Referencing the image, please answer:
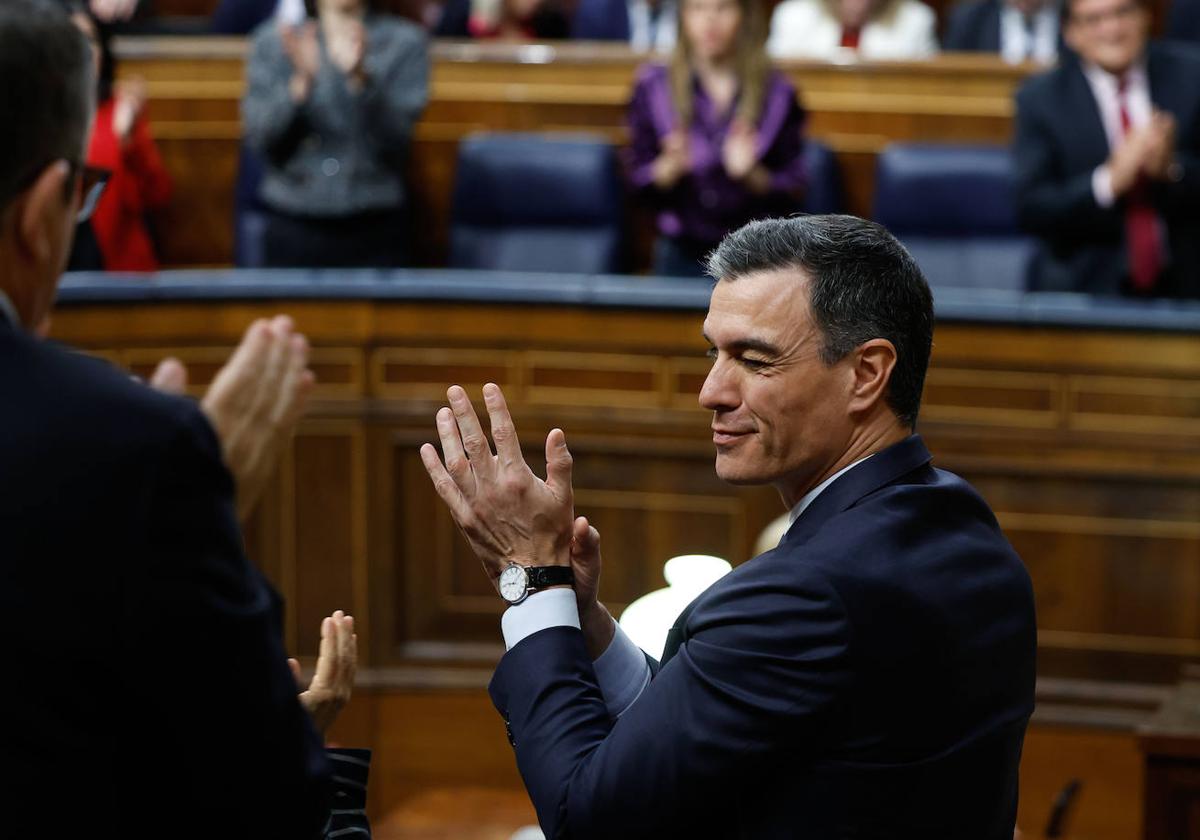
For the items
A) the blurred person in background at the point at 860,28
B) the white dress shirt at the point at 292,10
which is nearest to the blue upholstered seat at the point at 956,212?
the blurred person in background at the point at 860,28

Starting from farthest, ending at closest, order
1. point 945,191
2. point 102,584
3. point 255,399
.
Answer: point 945,191
point 255,399
point 102,584

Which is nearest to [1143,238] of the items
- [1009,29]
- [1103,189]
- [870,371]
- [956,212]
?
[1103,189]

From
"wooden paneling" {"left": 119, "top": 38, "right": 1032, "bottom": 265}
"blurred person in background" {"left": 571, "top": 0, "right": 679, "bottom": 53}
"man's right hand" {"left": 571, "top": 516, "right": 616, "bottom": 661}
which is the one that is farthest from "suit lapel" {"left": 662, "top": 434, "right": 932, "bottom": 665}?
"blurred person in background" {"left": 571, "top": 0, "right": 679, "bottom": 53}

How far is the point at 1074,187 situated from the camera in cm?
427

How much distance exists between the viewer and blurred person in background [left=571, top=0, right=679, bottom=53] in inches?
259

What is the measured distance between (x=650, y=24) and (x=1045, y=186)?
2835 millimetres

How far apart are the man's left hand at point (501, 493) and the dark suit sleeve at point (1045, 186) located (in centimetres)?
285

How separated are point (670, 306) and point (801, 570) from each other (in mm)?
2657

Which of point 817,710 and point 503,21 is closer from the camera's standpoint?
point 817,710

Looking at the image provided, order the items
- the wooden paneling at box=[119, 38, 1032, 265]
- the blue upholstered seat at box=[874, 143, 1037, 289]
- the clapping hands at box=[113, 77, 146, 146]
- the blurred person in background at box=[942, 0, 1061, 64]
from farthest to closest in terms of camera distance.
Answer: the blurred person in background at box=[942, 0, 1061, 64], the wooden paneling at box=[119, 38, 1032, 265], the blue upholstered seat at box=[874, 143, 1037, 289], the clapping hands at box=[113, 77, 146, 146]

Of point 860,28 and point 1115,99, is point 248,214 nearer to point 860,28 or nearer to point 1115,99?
point 860,28

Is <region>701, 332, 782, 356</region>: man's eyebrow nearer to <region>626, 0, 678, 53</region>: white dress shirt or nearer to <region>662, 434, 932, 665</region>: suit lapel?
<region>662, 434, 932, 665</region>: suit lapel

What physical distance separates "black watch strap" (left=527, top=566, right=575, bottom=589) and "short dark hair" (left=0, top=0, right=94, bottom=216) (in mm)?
694

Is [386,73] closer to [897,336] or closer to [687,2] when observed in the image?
[687,2]
